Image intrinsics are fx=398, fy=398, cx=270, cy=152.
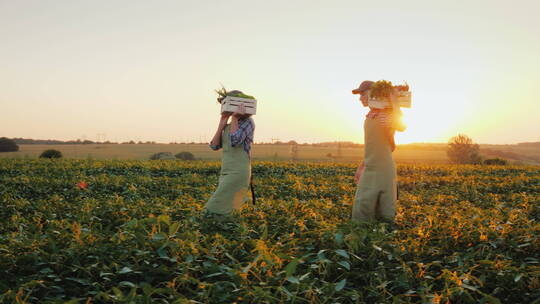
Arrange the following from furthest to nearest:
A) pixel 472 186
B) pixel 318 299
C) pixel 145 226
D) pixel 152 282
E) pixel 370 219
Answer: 1. pixel 472 186
2. pixel 370 219
3. pixel 145 226
4. pixel 152 282
5. pixel 318 299

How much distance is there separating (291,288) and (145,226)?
6.35ft

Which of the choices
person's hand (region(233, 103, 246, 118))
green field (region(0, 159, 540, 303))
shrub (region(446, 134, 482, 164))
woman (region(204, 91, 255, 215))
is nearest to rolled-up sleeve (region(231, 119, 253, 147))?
woman (region(204, 91, 255, 215))

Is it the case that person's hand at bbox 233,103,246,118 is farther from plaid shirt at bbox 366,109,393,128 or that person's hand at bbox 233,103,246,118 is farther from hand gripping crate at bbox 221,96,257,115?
plaid shirt at bbox 366,109,393,128

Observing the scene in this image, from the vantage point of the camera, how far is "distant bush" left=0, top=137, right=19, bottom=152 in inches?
2100

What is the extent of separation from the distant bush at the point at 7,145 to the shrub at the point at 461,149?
2288 inches

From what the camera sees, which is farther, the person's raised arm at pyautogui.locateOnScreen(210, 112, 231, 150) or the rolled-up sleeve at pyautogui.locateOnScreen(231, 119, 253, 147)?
the person's raised arm at pyautogui.locateOnScreen(210, 112, 231, 150)

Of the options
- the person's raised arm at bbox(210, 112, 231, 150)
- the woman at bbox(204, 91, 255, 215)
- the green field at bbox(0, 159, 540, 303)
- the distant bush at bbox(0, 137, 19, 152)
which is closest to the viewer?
the green field at bbox(0, 159, 540, 303)

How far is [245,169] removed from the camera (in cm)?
604

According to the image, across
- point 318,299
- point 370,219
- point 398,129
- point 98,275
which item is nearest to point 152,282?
point 98,275

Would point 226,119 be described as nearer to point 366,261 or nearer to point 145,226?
point 145,226

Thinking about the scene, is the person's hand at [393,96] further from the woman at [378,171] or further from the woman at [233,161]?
the woman at [233,161]

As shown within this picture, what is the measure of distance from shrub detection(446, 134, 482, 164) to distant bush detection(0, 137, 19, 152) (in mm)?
58120

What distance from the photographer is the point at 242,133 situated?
5.95m

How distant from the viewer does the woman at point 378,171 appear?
19.5 ft
